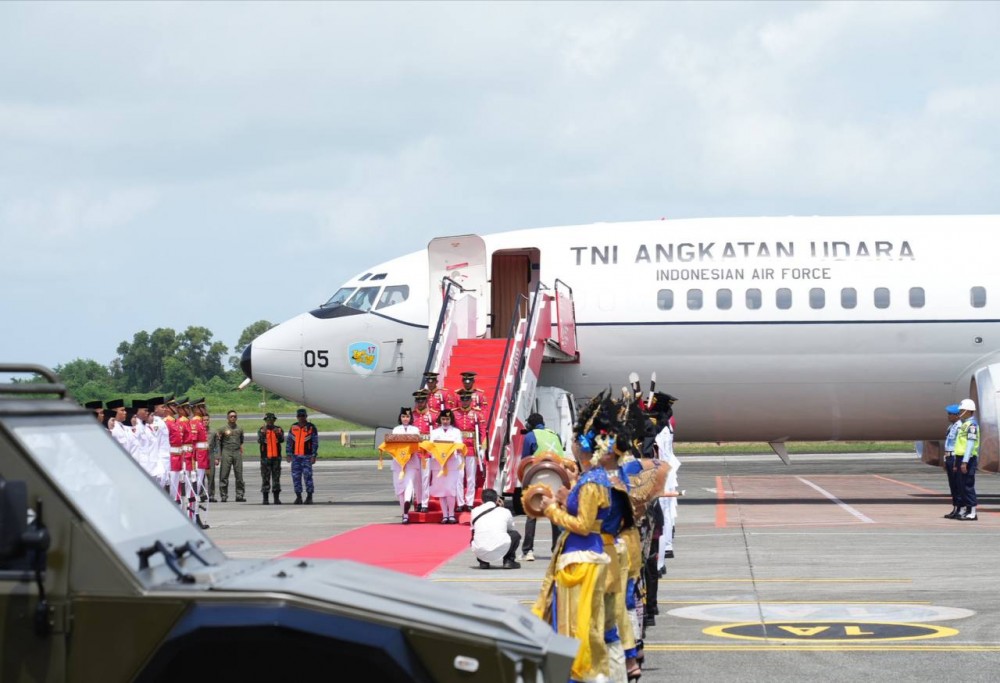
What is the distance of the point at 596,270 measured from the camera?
2550 centimetres

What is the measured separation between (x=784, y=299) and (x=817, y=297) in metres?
0.57

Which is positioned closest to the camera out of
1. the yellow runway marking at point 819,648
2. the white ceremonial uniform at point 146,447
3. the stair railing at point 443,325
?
the yellow runway marking at point 819,648

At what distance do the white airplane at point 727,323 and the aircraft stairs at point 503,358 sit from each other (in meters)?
Answer: 0.09

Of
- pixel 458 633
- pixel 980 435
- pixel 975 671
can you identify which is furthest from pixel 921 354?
pixel 458 633

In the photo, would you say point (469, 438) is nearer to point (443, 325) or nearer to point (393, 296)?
point (443, 325)

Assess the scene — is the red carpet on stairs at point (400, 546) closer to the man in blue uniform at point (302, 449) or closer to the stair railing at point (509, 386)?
the stair railing at point (509, 386)

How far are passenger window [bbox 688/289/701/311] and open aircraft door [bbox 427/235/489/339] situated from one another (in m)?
3.71

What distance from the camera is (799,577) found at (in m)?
15.0

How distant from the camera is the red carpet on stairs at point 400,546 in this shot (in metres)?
16.4

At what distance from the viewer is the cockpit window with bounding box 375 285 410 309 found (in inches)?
1025

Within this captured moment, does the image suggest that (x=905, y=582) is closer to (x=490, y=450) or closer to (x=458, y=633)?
(x=490, y=450)

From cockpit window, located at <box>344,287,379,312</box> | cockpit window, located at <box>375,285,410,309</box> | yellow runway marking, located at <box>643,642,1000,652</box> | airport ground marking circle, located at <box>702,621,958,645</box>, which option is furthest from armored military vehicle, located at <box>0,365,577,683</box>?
cockpit window, located at <box>344,287,379,312</box>

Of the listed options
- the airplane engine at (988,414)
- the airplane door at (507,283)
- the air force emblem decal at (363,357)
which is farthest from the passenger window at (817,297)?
the air force emblem decal at (363,357)

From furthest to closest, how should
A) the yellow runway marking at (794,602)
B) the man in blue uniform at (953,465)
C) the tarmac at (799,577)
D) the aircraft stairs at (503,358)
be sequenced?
1. the aircraft stairs at (503,358)
2. the man in blue uniform at (953,465)
3. the yellow runway marking at (794,602)
4. the tarmac at (799,577)
